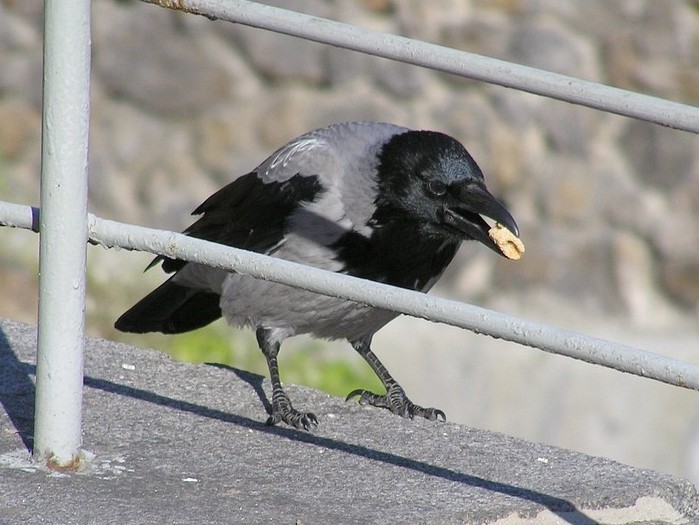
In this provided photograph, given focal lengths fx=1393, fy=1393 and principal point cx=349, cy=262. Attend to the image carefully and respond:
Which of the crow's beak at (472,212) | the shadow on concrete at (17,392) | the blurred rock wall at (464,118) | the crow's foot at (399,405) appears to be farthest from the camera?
the blurred rock wall at (464,118)

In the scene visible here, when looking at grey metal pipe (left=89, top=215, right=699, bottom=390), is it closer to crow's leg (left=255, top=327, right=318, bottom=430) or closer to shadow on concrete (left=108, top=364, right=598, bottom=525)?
shadow on concrete (left=108, top=364, right=598, bottom=525)

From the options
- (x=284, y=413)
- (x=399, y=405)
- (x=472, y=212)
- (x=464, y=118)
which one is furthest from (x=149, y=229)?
(x=464, y=118)

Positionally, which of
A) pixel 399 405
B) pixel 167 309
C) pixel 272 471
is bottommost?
pixel 272 471

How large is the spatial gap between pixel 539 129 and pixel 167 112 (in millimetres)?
1790

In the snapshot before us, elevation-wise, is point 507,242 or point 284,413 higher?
point 507,242

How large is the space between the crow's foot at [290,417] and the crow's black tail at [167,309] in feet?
4.65

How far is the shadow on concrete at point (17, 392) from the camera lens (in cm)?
288

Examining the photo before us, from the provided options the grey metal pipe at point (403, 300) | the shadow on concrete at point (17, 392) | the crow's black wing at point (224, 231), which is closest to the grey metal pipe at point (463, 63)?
the grey metal pipe at point (403, 300)

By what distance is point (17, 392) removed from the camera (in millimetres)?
3131

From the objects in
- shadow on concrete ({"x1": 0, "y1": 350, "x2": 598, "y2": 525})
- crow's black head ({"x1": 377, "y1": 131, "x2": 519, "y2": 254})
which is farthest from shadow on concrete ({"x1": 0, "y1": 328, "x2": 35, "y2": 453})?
crow's black head ({"x1": 377, "y1": 131, "x2": 519, "y2": 254})

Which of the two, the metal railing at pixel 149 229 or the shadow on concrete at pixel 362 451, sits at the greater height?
the metal railing at pixel 149 229

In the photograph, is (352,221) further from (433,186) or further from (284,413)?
(284,413)

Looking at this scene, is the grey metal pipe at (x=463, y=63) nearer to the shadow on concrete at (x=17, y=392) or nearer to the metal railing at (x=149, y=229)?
the metal railing at (x=149, y=229)

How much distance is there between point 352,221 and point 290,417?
1.04 meters
